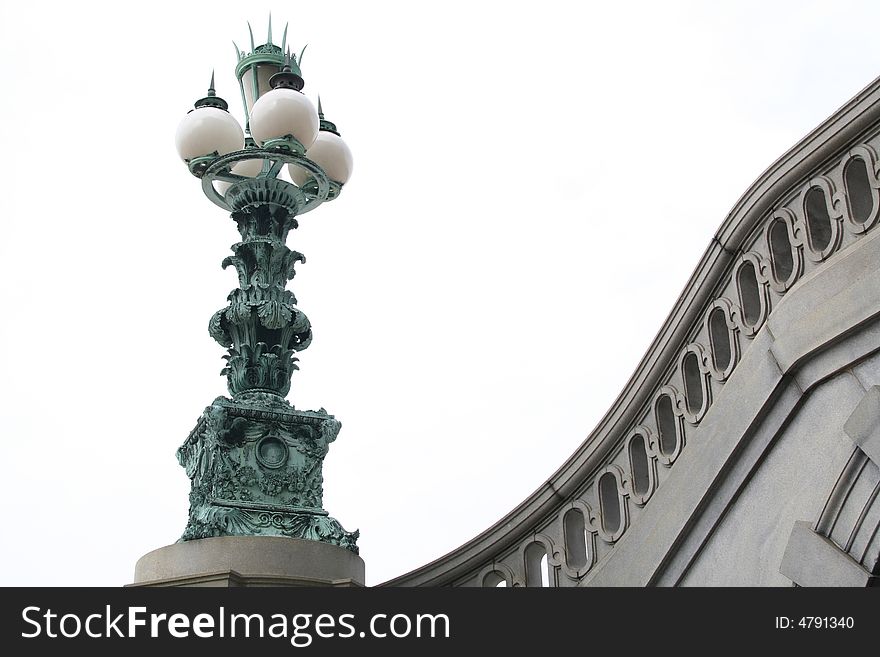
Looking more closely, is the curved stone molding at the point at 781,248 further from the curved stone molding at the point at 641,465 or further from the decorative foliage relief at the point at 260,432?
the decorative foliage relief at the point at 260,432

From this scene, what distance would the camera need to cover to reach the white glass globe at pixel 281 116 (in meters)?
9.17

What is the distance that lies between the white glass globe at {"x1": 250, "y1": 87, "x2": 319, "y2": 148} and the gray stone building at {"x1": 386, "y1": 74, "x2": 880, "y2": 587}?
3.11m

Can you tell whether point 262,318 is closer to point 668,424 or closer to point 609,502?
point 609,502

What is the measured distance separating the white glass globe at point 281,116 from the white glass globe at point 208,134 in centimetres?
38

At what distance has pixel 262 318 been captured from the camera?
8.98 metres

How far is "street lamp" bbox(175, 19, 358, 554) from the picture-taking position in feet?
27.8

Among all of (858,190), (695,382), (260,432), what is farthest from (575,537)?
(858,190)

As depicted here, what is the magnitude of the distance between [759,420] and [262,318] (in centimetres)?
360
